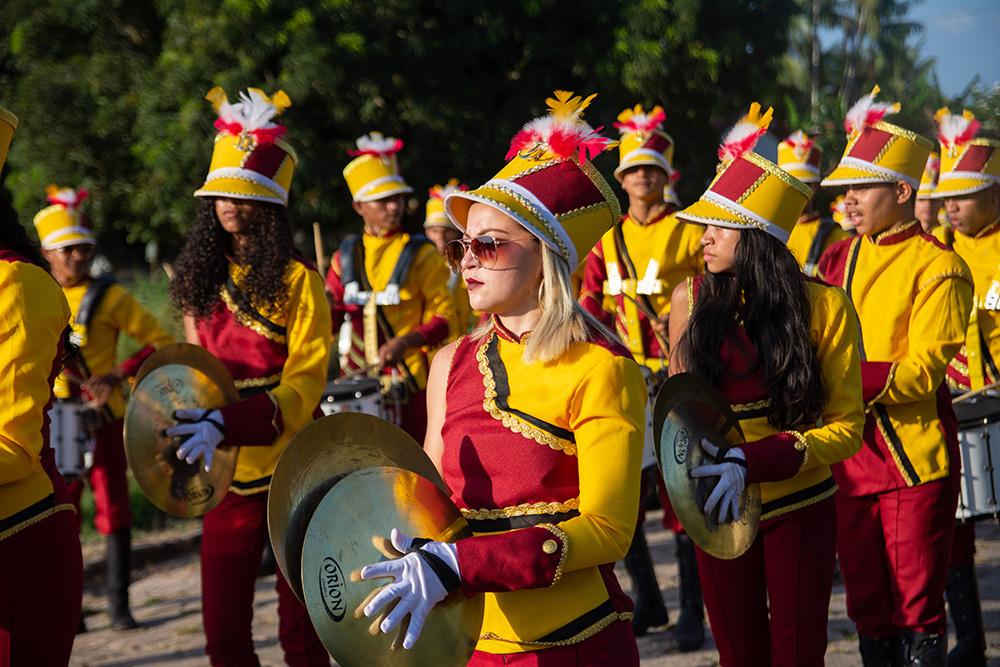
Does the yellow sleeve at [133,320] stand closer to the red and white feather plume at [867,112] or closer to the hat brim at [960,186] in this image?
the red and white feather plume at [867,112]

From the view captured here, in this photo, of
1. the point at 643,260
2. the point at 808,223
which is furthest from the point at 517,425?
the point at 808,223

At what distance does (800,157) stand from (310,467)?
7.44m

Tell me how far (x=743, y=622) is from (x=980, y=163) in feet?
11.1

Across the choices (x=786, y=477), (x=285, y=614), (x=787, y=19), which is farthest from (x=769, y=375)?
(x=787, y=19)

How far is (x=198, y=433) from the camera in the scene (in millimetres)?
4531

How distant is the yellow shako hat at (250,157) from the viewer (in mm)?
5195

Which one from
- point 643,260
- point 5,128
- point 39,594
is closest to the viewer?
point 39,594

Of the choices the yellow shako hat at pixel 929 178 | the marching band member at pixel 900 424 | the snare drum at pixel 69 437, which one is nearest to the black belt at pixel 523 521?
the marching band member at pixel 900 424

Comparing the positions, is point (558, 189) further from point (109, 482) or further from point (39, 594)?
point (109, 482)

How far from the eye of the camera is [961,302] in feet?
15.8

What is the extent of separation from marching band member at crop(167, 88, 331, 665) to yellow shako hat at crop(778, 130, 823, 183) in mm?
4988

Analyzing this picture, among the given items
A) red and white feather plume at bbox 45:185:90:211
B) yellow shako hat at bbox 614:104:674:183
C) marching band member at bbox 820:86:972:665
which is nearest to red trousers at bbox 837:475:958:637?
marching band member at bbox 820:86:972:665

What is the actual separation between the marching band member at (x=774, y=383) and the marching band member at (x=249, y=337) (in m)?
1.58

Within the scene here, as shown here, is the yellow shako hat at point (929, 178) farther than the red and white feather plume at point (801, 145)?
No
